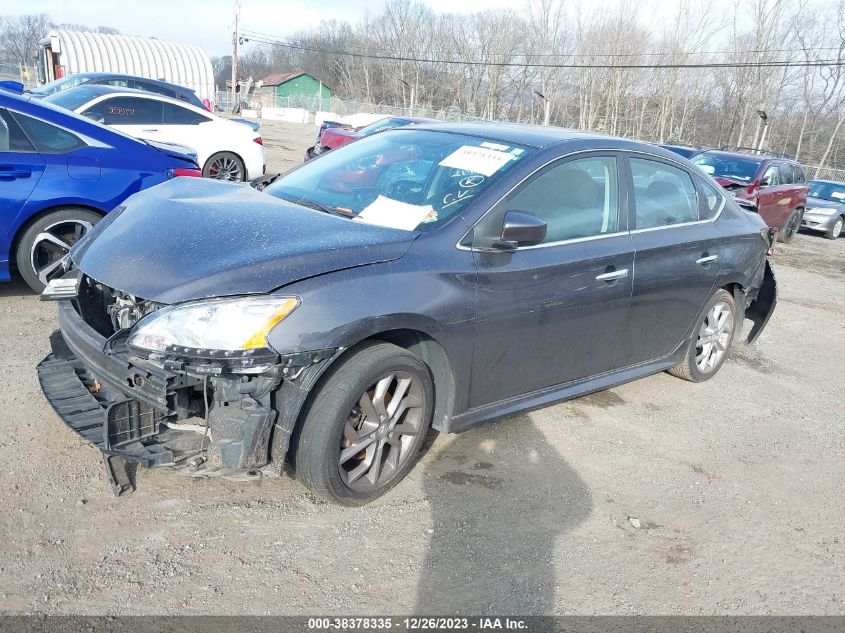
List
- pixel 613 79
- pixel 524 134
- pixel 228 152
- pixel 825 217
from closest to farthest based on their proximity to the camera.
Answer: pixel 524 134
pixel 228 152
pixel 825 217
pixel 613 79

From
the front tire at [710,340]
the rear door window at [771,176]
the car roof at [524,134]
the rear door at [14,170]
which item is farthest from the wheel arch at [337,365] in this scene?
the rear door window at [771,176]

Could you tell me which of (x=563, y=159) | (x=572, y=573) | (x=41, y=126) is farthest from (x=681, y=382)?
(x=41, y=126)

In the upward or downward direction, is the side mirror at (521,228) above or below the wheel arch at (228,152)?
above

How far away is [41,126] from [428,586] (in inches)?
180

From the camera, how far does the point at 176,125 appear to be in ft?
36.0

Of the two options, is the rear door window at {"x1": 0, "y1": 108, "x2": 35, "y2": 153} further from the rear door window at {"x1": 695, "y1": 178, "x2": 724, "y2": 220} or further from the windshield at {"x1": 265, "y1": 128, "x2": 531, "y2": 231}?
the rear door window at {"x1": 695, "y1": 178, "x2": 724, "y2": 220}

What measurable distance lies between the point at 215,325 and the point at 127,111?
30.1 feet

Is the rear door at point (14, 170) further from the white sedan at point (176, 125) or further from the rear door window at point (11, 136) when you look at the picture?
the white sedan at point (176, 125)

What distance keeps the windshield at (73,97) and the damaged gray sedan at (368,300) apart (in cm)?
748

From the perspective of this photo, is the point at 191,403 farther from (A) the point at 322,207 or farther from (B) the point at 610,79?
(B) the point at 610,79

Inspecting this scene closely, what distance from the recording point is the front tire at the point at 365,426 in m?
2.99

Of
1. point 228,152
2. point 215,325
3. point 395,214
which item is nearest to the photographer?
point 215,325

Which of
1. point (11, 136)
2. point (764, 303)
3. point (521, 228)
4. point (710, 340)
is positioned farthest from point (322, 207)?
point (764, 303)

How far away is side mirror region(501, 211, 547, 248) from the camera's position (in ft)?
11.0
